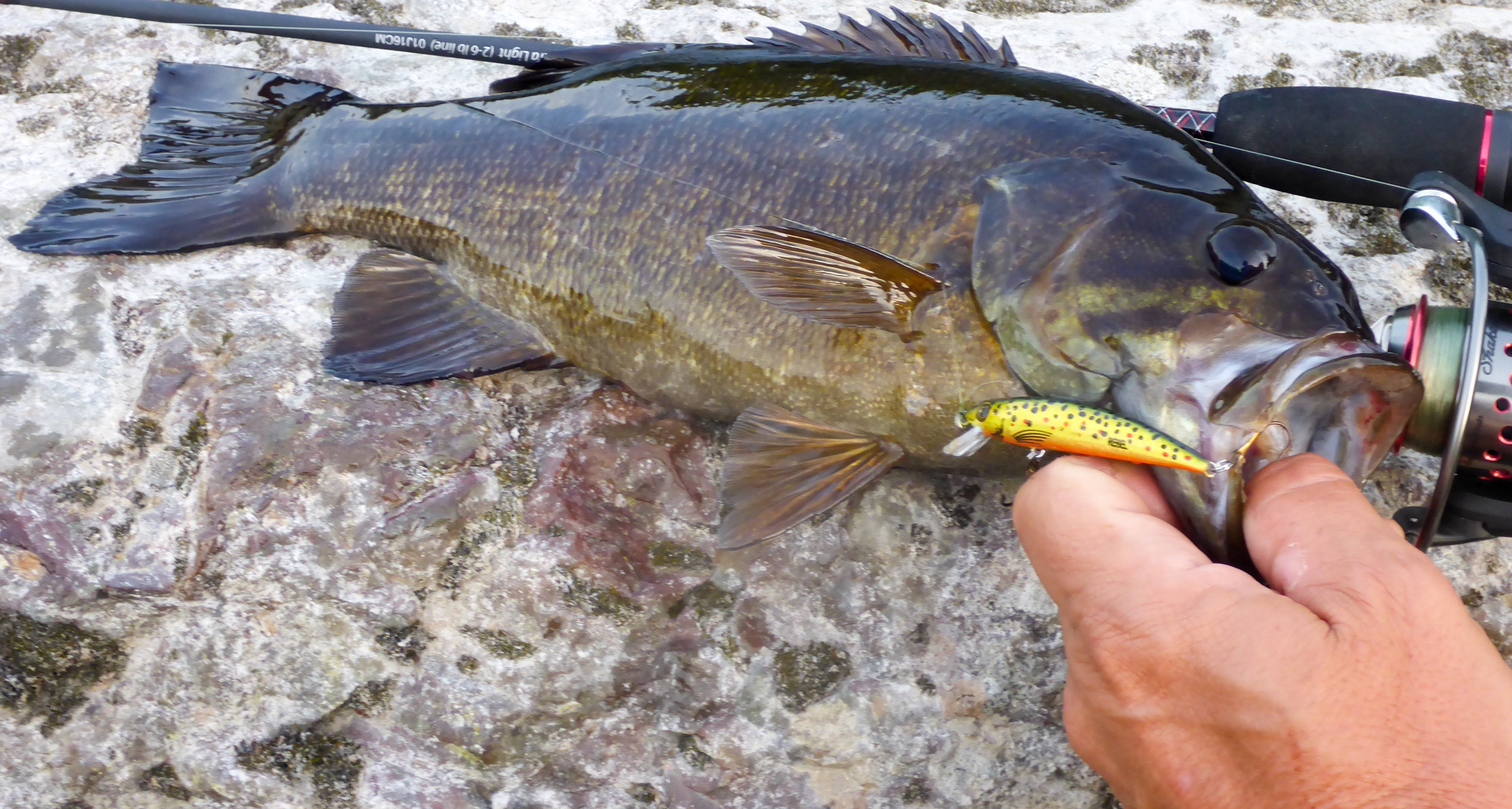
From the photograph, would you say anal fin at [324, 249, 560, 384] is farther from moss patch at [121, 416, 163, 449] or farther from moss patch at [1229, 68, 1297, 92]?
moss patch at [1229, 68, 1297, 92]

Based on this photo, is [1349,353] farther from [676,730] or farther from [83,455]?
[83,455]

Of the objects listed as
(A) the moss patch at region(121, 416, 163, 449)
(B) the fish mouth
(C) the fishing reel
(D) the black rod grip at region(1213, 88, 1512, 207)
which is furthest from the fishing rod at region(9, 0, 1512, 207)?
(A) the moss patch at region(121, 416, 163, 449)

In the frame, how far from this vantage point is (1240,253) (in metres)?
2.04

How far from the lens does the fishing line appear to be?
258 centimetres

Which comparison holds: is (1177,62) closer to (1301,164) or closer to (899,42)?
(1301,164)

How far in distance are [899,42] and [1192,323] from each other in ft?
4.27

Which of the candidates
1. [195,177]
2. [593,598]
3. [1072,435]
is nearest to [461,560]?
[593,598]

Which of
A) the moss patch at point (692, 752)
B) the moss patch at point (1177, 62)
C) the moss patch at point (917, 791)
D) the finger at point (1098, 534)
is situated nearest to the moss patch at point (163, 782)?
the moss patch at point (692, 752)

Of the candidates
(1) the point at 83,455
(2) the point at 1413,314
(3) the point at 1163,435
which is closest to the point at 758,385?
(3) the point at 1163,435

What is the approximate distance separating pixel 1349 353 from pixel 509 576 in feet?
6.14

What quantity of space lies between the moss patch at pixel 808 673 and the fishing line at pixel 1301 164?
173 cm

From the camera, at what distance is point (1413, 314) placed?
2.14 metres

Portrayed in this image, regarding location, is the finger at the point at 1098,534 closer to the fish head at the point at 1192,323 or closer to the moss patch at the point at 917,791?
the fish head at the point at 1192,323

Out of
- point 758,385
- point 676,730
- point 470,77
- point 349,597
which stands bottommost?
point 676,730
